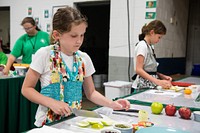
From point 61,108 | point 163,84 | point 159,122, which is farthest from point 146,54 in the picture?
point 61,108

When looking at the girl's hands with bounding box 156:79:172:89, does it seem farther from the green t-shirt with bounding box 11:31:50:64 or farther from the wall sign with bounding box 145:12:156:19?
the wall sign with bounding box 145:12:156:19

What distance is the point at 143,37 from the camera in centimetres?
273

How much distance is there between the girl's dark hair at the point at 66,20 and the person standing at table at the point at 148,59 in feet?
3.59

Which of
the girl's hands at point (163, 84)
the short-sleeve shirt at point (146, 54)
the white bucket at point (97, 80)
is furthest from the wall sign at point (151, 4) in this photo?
the white bucket at point (97, 80)

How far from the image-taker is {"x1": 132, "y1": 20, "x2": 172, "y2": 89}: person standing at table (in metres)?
2.35

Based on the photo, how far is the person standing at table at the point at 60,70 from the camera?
1.35 m

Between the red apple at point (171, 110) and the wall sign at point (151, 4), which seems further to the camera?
the wall sign at point (151, 4)

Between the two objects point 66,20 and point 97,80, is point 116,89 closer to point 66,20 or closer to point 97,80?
point 66,20

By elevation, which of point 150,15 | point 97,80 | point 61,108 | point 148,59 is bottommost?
point 97,80

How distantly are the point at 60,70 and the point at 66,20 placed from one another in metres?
0.27

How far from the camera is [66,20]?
53.5 inches

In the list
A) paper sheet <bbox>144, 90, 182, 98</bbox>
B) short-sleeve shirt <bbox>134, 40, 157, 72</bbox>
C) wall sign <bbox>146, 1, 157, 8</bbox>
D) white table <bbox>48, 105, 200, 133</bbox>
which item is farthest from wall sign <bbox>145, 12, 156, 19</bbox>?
white table <bbox>48, 105, 200, 133</bbox>

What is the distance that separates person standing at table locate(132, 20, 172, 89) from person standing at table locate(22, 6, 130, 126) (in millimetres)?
928

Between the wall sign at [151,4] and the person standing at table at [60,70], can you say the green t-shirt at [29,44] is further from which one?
the person standing at table at [60,70]
